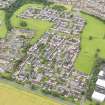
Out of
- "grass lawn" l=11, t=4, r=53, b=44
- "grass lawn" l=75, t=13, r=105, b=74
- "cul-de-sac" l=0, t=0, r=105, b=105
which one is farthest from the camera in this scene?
"grass lawn" l=11, t=4, r=53, b=44

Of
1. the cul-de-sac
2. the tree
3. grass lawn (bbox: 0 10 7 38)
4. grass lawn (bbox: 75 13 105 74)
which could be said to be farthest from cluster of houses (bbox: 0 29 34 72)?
grass lawn (bbox: 75 13 105 74)

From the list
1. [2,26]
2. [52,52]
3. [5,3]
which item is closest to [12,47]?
[52,52]

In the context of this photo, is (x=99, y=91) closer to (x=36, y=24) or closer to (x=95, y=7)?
(x=36, y=24)

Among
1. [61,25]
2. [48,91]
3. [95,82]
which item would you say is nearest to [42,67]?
[48,91]

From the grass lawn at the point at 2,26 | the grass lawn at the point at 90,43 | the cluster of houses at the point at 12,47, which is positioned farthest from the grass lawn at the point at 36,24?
the grass lawn at the point at 90,43

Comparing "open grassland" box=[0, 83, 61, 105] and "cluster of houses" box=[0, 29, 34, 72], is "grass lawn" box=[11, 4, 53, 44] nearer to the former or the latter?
"cluster of houses" box=[0, 29, 34, 72]
